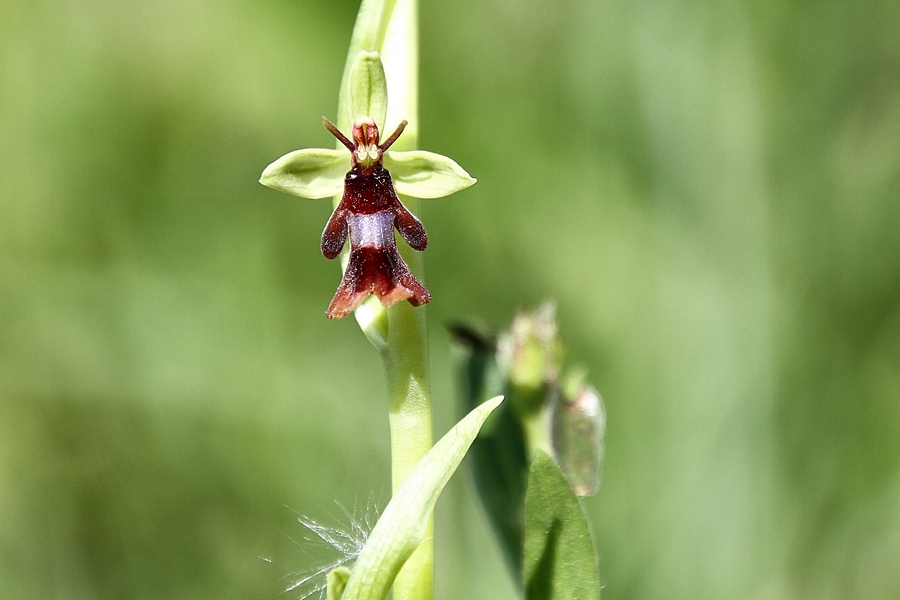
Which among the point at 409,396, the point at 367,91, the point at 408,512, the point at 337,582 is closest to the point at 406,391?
the point at 409,396

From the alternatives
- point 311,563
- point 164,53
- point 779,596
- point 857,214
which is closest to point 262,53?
point 164,53

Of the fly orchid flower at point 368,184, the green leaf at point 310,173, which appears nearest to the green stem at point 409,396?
the fly orchid flower at point 368,184

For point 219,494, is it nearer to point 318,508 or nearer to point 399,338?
A: point 318,508

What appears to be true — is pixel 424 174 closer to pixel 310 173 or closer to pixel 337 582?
pixel 310 173

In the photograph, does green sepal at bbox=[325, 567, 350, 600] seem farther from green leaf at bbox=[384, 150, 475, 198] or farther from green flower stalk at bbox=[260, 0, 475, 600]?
green leaf at bbox=[384, 150, 475, 198]

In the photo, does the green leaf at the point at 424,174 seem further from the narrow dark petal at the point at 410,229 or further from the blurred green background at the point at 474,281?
the blurred green background at the point at 474,281

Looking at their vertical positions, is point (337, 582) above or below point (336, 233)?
below

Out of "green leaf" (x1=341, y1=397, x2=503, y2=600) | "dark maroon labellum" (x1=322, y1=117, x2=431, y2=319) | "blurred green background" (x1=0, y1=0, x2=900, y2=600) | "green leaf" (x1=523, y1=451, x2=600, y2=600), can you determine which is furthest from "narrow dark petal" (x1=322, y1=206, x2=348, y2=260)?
"blurred green background" (x1=0, y1=0, x2=900, y2=600)
